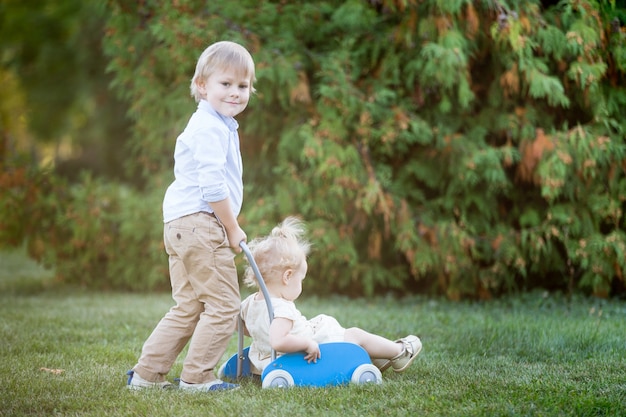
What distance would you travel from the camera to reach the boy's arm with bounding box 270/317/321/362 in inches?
138

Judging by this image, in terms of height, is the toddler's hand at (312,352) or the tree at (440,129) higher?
the tree at (440,129)

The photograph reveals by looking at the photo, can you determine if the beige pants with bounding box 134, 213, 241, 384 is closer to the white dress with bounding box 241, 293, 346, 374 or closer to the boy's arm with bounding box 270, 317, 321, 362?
Result: the white dress with bounding box 241, 293, 346, 374

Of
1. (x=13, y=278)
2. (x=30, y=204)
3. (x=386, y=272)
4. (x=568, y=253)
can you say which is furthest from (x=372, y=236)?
(x=13, y=278)

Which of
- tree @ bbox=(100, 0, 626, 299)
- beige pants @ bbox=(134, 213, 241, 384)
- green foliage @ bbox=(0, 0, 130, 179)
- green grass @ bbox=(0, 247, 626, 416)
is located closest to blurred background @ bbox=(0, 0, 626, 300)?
tree @ bbox=(100, 0, 626, 299)

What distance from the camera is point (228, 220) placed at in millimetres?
3578

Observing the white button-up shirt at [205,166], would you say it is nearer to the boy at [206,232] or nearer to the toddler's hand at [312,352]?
the boy at [206,232]

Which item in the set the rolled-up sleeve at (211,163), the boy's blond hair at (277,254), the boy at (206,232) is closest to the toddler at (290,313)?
the boy's blond hair at (277,254)

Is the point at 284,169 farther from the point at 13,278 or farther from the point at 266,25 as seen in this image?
the point at 13,278

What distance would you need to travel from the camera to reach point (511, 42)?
20.7ft

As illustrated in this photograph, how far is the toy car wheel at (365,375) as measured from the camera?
142 inches

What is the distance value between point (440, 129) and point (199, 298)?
374 centimetres

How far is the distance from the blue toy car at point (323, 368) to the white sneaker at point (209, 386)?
175 mm

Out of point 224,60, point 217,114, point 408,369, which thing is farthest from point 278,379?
point 224,60

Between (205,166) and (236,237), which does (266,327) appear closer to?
(236,237)
